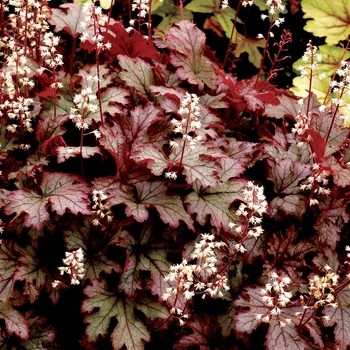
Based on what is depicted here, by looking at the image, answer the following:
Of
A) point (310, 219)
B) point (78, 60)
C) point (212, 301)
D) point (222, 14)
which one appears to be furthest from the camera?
point (222, 14)

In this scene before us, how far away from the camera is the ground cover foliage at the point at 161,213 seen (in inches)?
76.5

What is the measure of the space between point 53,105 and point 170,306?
110 cm

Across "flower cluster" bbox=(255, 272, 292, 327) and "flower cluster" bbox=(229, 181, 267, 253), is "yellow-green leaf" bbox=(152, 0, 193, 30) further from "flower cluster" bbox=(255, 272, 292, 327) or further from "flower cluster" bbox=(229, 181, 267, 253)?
"flower cluster" bbox=(255, 272, 292, 327)

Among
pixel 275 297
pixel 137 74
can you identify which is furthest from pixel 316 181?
pixel 137 74

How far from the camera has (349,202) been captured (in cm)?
232

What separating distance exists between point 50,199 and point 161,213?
0.44 meters

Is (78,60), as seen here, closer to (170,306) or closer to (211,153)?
(211,153)

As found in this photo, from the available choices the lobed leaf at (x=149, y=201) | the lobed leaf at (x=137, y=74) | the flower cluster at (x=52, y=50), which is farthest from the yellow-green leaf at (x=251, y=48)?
the lobed leaf at (x=149, y=201)

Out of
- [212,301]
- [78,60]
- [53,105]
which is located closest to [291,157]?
[212,301]

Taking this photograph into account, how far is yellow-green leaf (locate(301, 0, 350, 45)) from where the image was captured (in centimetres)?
339

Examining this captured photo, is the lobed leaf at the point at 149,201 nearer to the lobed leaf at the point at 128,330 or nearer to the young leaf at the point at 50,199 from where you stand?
the young leaf at the point at 50,199

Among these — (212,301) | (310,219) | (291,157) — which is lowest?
(212,301)

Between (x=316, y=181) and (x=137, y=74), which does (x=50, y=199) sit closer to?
(x=137, y=74)

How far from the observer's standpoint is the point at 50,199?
1902 mm
